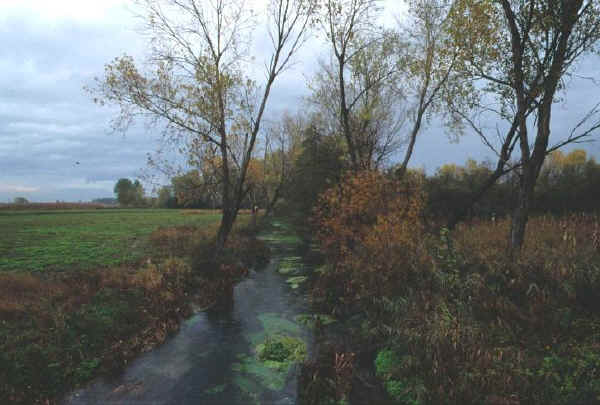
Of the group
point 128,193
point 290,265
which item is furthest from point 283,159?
point 128,193

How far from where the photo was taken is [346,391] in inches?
221

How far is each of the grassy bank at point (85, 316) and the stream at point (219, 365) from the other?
48 cm

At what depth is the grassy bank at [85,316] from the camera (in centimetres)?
593

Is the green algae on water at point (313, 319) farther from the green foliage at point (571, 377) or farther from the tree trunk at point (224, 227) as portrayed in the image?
the tree trunk at point (224, 227)

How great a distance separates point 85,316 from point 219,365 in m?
3.92

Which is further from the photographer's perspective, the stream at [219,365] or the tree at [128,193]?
the tree at [128,193]

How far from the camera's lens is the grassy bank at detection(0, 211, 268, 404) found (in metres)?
5.93

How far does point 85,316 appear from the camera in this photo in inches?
306

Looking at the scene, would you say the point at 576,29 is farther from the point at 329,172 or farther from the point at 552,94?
the point at 329,172

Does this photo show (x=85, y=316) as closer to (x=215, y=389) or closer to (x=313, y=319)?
(x=215, y=389)

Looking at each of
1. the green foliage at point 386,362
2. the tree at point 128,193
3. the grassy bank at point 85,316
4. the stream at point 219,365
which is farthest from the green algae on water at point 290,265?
the tree at point 128,193

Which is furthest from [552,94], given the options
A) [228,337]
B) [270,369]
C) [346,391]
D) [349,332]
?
[228,337]

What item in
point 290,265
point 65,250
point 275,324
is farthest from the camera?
point 290,265

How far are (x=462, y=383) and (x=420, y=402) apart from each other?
29.4 inches
